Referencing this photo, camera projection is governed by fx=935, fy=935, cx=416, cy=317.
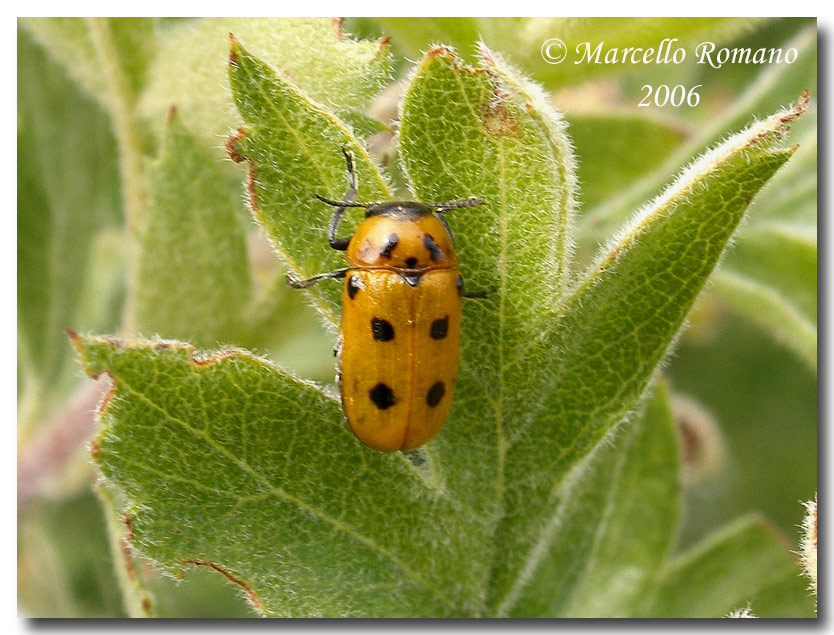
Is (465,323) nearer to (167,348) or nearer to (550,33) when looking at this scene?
(167,348)

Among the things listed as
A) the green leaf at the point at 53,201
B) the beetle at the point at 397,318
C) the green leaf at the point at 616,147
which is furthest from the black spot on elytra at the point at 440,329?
the green leaf at the point at 53,201

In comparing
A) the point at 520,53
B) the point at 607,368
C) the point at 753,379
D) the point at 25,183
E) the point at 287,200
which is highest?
the point at 25,183

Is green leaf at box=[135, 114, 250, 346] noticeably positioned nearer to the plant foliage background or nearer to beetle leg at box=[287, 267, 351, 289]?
the plant foliage background

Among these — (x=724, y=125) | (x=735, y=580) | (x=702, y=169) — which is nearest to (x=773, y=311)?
(x=724, y=125)

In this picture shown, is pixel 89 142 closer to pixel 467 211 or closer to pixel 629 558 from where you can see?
pixel 467 211

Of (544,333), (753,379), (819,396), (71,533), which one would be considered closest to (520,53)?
(544,333)

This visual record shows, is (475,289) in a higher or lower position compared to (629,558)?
higher
